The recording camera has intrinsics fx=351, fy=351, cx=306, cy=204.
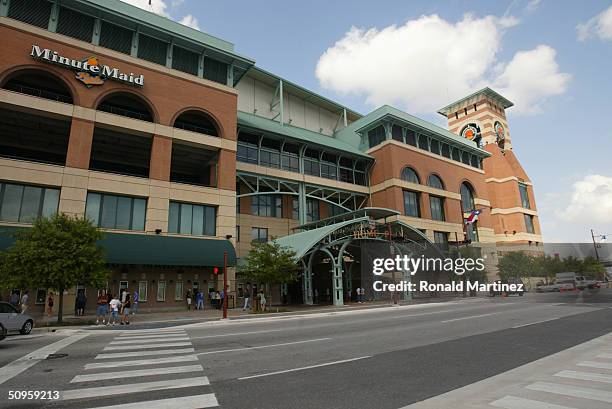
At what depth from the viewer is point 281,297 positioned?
3716 centimetres

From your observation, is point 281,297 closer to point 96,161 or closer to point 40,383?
point 96,161

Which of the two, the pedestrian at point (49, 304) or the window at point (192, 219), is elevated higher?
the window at point (192, 219)

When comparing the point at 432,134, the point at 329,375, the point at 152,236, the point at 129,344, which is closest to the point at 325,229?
the point at 152,236

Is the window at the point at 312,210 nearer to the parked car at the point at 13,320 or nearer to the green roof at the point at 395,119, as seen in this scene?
the green roof at the point at 395,119

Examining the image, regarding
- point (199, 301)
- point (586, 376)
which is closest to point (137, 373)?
point (586, 376)

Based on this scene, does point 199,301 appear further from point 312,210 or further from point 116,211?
point 312,210

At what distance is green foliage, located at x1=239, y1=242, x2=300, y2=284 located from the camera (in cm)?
2584

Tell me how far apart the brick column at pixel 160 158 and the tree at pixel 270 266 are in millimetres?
10455

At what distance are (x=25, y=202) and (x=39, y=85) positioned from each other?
36.3ft

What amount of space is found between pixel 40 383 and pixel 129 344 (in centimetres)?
493

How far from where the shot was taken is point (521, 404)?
16.5 ft

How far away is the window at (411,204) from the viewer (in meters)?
47.0

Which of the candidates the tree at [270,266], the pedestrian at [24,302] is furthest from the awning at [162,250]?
the pedestrian at [24,302]

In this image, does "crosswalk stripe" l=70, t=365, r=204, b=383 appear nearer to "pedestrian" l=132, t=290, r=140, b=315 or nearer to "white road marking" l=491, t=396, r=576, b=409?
"white road marking" l=491, t=396, r=576, b=409
